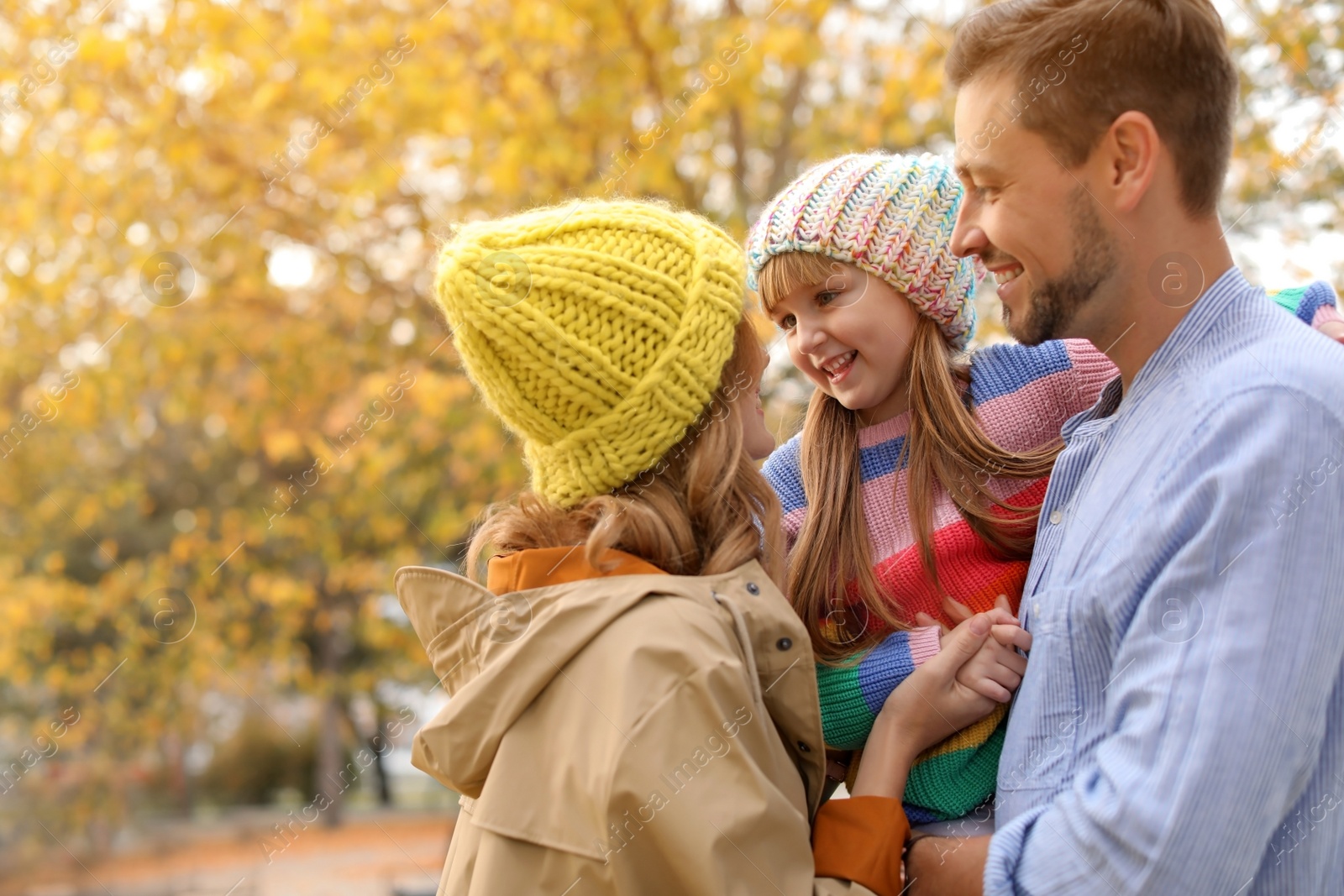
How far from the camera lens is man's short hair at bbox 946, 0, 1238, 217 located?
1604mm

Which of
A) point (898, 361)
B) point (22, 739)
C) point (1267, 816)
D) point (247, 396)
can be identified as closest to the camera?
point (1267, 816)

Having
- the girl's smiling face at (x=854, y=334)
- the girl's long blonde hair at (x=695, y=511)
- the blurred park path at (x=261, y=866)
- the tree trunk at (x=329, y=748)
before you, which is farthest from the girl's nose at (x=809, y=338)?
the tree trunk at (x=329, y=748)

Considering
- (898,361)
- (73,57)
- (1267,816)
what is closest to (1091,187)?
(898,361)

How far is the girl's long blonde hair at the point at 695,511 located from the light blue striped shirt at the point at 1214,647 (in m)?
0.53

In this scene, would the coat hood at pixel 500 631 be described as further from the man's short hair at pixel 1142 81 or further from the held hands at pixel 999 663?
the man's short hair at pixel 1142 81

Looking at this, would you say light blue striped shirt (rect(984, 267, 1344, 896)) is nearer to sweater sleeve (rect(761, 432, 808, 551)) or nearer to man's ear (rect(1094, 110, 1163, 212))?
man's ear (rect(1094, 110, 1163, 212))

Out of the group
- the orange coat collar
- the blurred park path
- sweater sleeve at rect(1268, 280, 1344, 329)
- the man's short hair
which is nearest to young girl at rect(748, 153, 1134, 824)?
sweater sleeve at rect(1268, 280, 1344, 329)

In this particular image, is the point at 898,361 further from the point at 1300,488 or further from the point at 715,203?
the point at 715,203

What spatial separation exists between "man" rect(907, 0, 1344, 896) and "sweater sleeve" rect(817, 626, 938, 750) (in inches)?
9.9

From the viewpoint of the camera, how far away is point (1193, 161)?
1612 millimetres

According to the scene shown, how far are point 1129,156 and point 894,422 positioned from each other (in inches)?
32.4

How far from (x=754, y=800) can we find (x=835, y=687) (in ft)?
1.63

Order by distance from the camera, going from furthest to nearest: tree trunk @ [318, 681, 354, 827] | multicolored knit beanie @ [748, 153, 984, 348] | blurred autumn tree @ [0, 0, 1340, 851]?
tree trunk @ [318, 681, 354, 827]
blurred autumn tree @ [0, 0, 1340, 851]
multicolored knit beanie @ [748, 153, 984, 348]

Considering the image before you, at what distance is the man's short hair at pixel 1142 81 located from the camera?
1604mm
